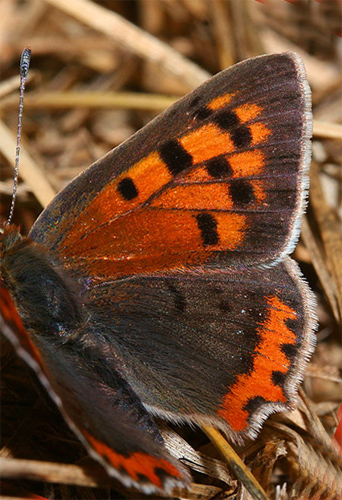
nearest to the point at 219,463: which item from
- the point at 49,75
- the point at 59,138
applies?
the point at 59,138

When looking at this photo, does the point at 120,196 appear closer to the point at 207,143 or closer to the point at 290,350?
the point at 207,143

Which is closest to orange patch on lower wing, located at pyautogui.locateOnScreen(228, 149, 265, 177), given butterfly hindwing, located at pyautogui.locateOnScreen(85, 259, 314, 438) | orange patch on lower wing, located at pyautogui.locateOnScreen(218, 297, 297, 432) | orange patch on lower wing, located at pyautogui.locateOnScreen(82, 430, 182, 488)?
butterfly hindwing, located at pyautogui.locateOnScreen(85, 259, 314, 438)

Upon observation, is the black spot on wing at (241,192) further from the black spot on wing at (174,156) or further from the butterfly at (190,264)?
the black spot on wing at (174,156)

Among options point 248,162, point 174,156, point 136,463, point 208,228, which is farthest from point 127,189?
point 136,463

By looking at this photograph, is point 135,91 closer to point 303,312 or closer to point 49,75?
point 49,75

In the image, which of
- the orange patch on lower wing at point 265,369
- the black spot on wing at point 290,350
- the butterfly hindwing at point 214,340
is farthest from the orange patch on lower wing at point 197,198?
the black spot on wing at point 290,350
